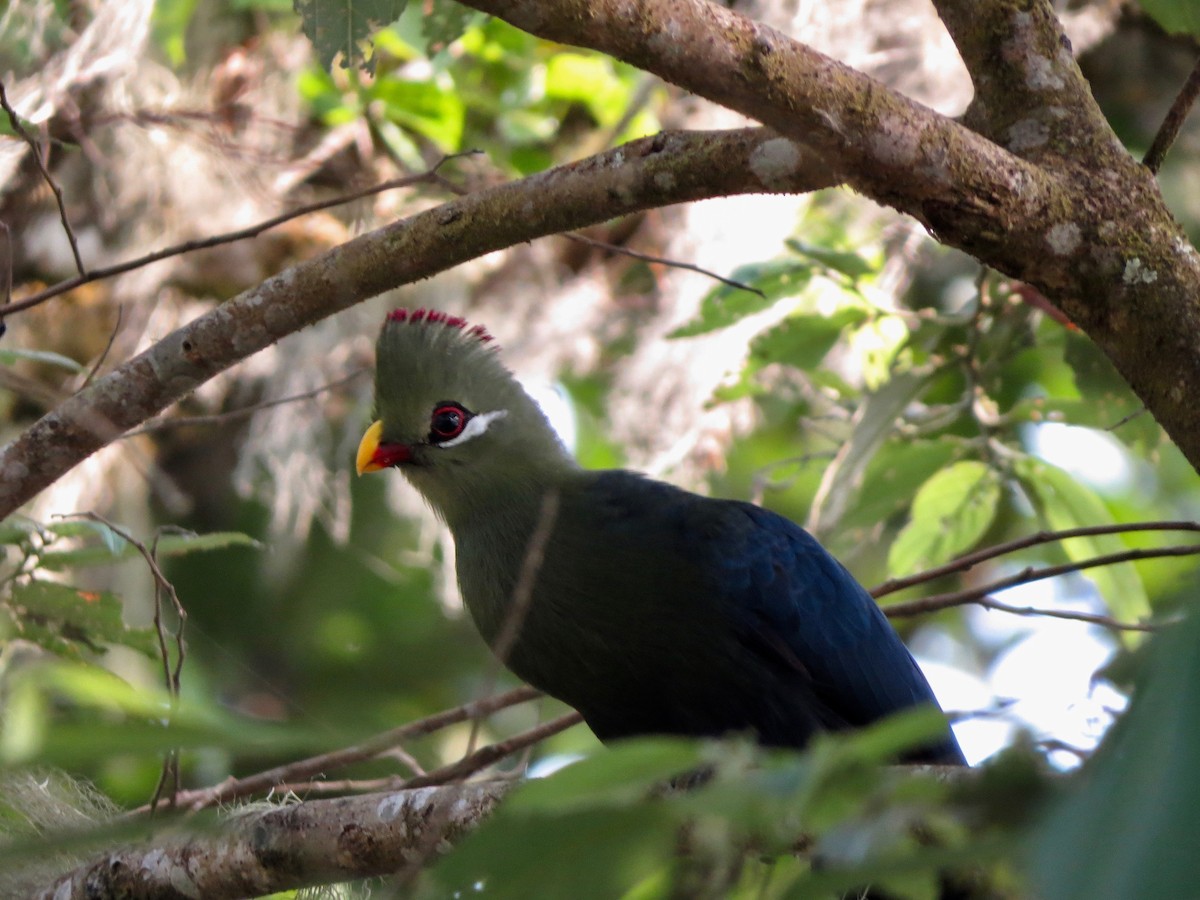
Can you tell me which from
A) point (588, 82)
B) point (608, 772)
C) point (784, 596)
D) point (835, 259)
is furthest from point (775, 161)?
point (588, 82)

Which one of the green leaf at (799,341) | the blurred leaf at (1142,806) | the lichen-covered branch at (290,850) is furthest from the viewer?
the green leaf at (799,341)

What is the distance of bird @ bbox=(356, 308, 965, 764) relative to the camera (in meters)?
2.80

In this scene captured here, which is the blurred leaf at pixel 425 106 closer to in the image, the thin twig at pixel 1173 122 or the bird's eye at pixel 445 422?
the bird's eye at pixel 445 422

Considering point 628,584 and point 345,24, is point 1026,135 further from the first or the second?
point 345,24

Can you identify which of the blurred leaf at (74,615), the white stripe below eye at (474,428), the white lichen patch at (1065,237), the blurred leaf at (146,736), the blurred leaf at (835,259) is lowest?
the blurred leaf at (74,615)

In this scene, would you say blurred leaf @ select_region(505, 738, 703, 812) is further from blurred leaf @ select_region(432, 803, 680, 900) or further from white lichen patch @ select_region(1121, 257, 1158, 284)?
white lichen patch @ select_region(1121, 257, 1158, 284)

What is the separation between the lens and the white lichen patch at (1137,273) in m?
2.03

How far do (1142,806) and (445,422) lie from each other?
110 inches

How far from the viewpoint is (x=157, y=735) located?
0.86 metres

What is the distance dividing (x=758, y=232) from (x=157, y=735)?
184 inches

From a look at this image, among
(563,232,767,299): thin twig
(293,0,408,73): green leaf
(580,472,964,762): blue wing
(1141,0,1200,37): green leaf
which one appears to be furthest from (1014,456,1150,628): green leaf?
(293,0,408,73): green leaf

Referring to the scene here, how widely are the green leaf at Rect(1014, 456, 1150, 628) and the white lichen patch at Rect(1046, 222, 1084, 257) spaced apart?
1503 millimetres

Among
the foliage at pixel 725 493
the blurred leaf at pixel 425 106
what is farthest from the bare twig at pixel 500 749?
the blurred leaf at pixel 425 106

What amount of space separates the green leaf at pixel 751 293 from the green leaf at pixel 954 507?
745 mm
